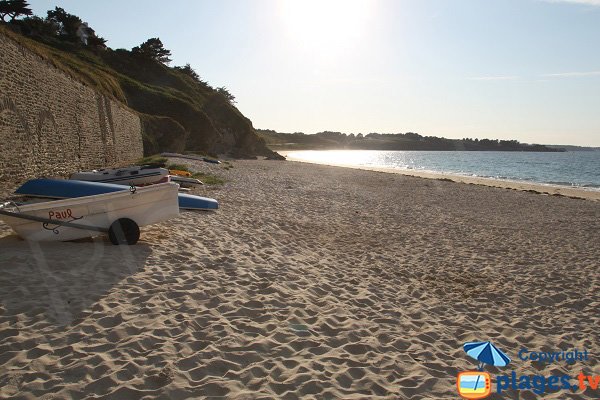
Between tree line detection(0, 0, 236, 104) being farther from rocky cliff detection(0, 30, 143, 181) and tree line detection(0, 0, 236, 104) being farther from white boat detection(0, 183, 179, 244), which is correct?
white boat detection(0, 183, 179, 244)

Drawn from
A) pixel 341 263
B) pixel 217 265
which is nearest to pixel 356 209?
pixel 341 263

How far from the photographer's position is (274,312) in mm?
5512

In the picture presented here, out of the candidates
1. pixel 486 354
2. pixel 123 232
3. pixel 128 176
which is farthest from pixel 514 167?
pixel 486 354

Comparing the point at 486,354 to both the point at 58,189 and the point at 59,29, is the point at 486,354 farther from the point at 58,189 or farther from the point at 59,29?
the point at 59,29

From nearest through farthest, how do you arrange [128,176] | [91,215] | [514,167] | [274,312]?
[274,312] < [91,215] < [128,176] < [514,167]

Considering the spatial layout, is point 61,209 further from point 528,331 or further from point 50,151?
point 50,151

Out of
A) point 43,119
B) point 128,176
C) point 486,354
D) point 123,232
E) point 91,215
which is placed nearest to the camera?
point 486,354

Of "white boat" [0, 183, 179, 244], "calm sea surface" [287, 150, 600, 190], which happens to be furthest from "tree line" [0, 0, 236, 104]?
"white boat" [0, 183, 179, 244]

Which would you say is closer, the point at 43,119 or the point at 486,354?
the point at 486,354

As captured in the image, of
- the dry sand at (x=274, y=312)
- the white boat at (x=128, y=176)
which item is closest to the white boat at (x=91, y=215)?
the dry sand at (x=274, y=312)

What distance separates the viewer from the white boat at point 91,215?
7.00 metres

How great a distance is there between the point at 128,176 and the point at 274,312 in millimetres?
11869

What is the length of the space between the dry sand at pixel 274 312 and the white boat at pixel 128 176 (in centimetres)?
508

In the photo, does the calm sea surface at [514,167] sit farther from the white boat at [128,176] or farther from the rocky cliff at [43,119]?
the rocky cliff at [43,119]
